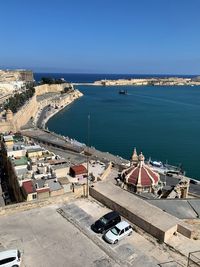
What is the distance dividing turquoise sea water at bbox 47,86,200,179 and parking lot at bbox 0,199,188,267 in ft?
121

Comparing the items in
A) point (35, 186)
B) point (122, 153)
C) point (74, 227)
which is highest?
point (74, 227)

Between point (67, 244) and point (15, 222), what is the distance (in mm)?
3808

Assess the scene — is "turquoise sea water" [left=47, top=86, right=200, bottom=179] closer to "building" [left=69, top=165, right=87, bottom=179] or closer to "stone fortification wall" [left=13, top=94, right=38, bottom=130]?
"stone fortification wall" [left=13, top=94, right=38, bottom=130]

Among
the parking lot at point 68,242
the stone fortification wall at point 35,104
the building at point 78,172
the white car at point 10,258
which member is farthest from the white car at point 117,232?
the stone fortification wall at point 35,104

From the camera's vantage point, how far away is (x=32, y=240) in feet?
50.2

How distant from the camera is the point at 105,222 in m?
16.2

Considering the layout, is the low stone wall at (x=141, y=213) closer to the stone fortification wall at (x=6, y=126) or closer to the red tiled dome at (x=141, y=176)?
the red tiled dome at (x=141, y=176)

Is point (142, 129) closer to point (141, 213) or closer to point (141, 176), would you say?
point (141, 176)

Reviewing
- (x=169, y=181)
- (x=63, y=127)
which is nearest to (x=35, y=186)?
(x=169, y=181)

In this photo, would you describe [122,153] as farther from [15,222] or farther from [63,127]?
[15,222]

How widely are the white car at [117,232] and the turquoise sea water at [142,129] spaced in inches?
1448

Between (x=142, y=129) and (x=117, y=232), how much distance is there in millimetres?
74527

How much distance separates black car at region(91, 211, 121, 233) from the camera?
16.0m

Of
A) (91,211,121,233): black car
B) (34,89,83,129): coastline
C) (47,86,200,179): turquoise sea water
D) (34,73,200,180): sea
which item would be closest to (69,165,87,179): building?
(34,73,200,180): sea
